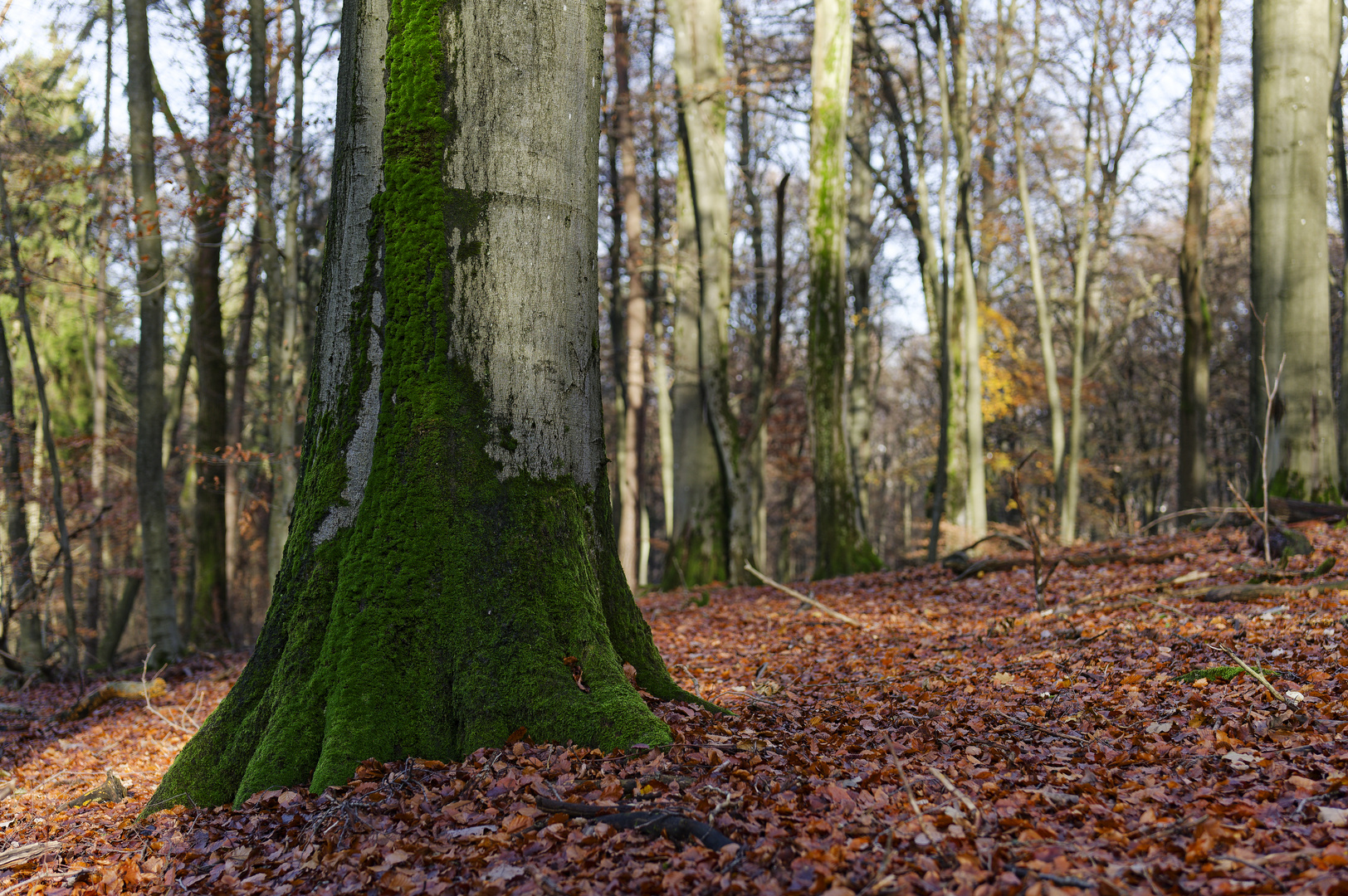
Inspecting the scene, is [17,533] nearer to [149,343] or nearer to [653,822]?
[149,343]

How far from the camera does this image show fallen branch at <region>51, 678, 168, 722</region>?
24.9 feet

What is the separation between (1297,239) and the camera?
8.23 meters

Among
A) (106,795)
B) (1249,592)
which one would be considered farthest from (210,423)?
(1249,592)

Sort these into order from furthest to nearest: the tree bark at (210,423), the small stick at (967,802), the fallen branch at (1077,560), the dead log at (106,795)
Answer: the tree bark at (210,423) < the fallen branch at (1077,560) < the dead log at (106,795) < the small stick at (967,802)

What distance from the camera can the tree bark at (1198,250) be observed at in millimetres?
11586

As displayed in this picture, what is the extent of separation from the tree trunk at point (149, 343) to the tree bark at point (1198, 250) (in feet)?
42.6

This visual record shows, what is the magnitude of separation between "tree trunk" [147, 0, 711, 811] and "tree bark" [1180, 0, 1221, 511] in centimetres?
1083

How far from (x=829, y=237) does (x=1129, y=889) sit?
9115 mm

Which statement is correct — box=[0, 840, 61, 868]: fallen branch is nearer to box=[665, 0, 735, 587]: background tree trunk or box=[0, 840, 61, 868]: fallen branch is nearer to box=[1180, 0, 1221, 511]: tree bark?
box=[665, 0, 735, 587]: background tree trunk

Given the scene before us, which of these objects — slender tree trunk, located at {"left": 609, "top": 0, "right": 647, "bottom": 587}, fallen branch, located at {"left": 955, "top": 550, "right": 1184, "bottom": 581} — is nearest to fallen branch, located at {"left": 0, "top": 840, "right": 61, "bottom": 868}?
fallen branch, located at {"left": 955, "top": 550, "right": 1184, "bottom": 581}

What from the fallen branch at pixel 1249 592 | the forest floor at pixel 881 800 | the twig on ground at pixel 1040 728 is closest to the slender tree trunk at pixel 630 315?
the fallen branch at pixel 1249 592

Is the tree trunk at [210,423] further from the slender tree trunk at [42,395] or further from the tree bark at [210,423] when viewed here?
Answer: the slender tree trunk at [42,395]

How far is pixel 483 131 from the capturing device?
3.52 meters

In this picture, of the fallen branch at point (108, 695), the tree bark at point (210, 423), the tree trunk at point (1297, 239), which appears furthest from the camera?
the tree bark at point (210, 423)
